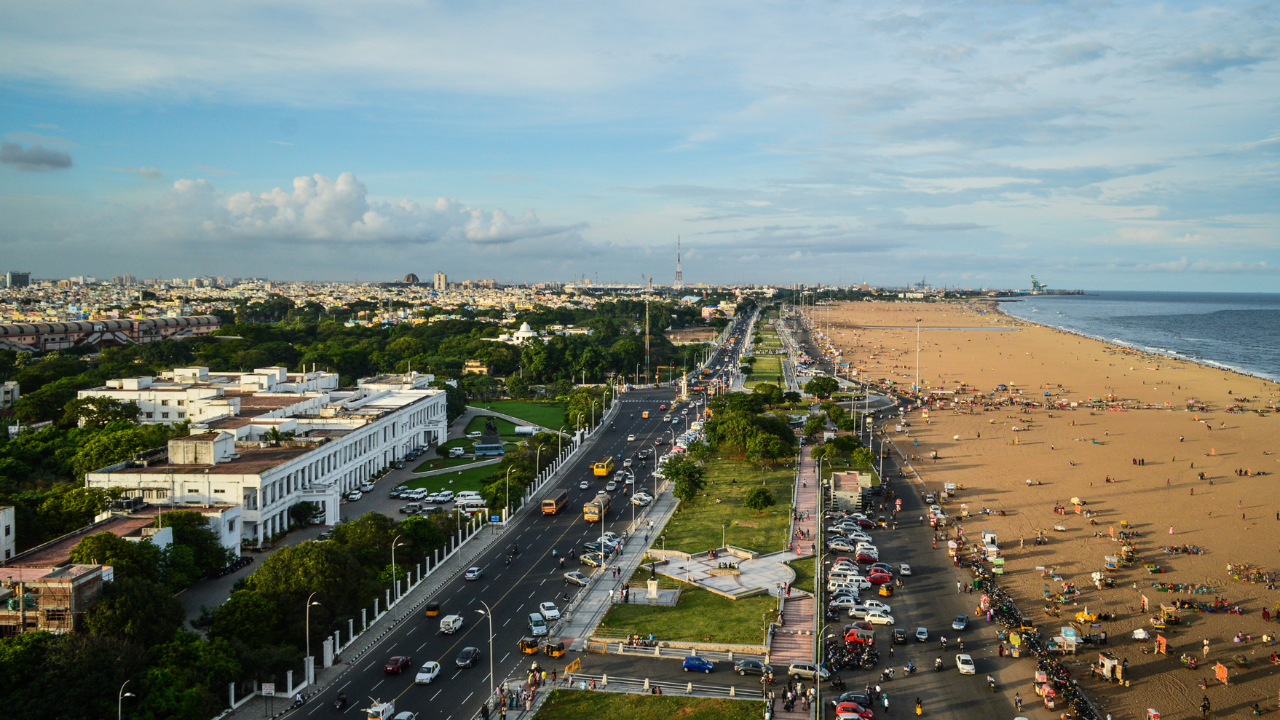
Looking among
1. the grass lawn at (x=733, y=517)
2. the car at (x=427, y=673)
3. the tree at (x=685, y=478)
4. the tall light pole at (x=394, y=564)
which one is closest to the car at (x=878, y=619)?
the grass lawn at (x=733, y=517)

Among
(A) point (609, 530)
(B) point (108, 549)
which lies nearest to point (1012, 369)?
(A) point (609, 530)

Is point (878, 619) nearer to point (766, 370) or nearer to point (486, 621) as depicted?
point (486, 621)

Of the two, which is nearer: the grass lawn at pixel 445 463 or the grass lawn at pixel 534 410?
the grass lawn at pixel 445 463

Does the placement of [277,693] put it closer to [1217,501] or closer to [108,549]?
[108,549]

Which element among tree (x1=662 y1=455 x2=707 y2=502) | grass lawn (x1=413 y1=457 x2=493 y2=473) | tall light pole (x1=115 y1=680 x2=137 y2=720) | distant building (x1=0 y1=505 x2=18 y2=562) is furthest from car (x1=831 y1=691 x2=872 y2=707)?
grass lawn (x1=413 y1=457 x2=493 y2=473)

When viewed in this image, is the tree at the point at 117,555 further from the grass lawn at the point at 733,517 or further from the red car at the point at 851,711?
the red car at the point at 851,711

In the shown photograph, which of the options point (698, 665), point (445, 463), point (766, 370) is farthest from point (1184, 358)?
point (698, 665)

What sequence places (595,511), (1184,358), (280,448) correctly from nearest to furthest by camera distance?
1. (595,511)
2. (280,448)
3. (1184,358)

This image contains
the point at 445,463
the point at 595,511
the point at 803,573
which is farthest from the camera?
the point at 445,463
